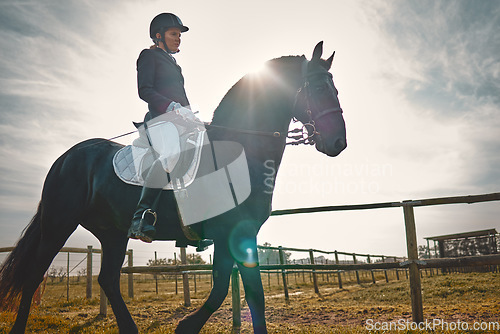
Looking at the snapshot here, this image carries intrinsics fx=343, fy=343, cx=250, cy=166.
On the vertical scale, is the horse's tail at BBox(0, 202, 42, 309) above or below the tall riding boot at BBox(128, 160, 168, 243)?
below

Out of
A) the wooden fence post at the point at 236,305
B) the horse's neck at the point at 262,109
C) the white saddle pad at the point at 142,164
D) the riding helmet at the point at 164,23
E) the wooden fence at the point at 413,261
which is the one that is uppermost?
the riding helmet at the point at 164,23

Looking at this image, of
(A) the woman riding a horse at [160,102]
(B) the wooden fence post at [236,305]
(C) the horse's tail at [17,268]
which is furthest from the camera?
(B) the wooden fence post at [236,305]

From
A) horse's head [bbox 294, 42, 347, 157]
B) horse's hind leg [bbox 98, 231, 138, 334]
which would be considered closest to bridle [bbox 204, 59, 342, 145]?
horse's head [bbox 294, 42, 347, 157]

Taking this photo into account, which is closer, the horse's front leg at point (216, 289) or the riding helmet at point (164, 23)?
the horse's front leg at point (216, 289)

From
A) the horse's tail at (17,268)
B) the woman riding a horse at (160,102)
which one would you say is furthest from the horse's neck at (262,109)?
the horse's tail at (17,268)

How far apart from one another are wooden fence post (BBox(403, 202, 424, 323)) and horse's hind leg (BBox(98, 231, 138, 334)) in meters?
3.92

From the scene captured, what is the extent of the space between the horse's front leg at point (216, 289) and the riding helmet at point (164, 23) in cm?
258

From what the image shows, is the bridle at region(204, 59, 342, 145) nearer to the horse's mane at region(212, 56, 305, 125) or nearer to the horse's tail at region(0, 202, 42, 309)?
the horse's mane at region(212, 56, 305, 125)

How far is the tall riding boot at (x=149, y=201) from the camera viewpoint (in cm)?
Answer: 327

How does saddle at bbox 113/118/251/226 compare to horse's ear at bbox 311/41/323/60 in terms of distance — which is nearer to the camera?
saddle at bbox 113/118/251/226

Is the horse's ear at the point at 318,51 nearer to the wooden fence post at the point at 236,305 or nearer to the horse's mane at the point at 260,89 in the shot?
the horse's mane at the point at 260,89

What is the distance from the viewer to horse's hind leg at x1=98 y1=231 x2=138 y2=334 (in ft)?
14.4

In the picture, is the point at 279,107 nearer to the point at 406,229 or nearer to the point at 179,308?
the point at 406,229

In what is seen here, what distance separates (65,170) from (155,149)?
1.60 metres
